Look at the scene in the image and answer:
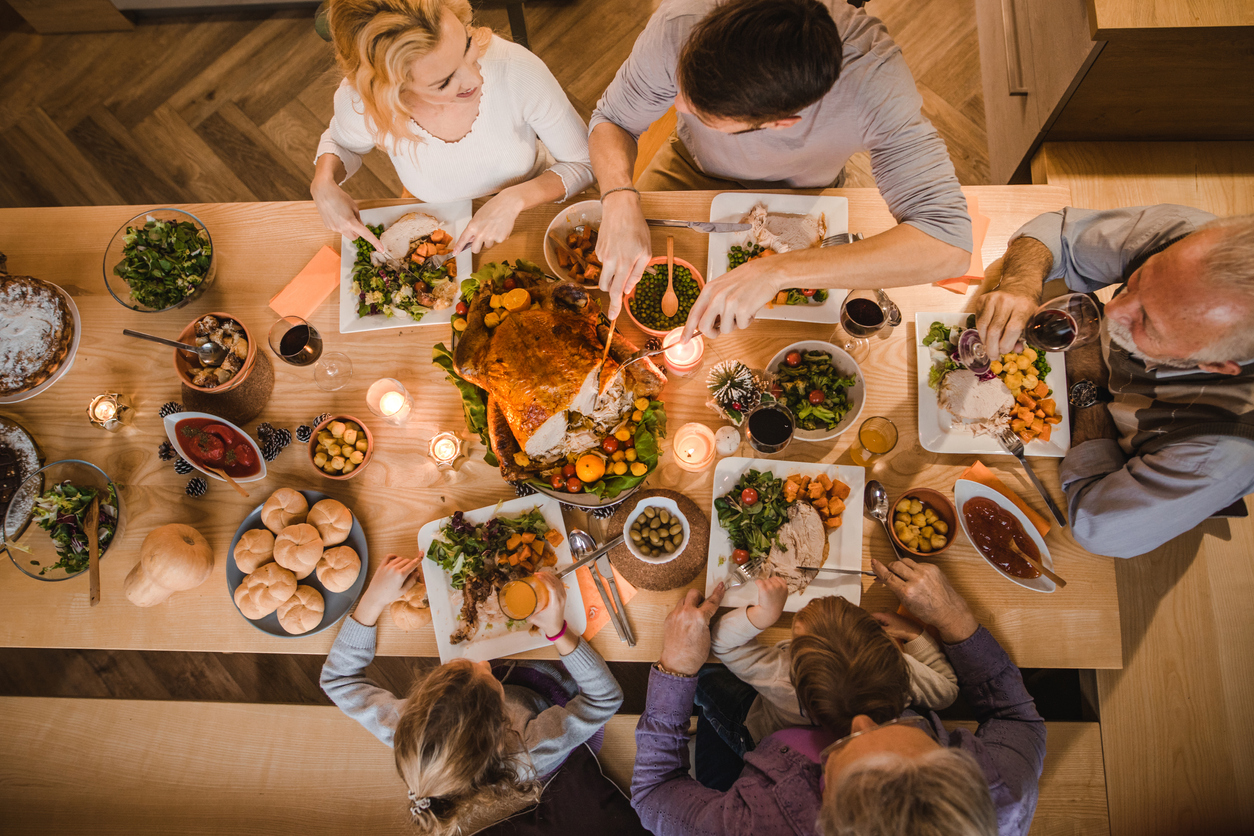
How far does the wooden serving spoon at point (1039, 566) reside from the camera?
1.64m

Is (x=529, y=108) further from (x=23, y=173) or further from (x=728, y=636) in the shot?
(x=23, y=173)

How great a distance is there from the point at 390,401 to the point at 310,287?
558 millimetres

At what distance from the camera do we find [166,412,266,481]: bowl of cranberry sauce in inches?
68.3

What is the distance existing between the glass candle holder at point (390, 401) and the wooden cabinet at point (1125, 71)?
9.33ft

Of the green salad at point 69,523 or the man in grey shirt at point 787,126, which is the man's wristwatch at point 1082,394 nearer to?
the man in grey shirt at point 787,126

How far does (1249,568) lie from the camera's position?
2.21 m

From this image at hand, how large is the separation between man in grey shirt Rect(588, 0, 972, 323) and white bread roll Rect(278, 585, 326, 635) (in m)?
1.35

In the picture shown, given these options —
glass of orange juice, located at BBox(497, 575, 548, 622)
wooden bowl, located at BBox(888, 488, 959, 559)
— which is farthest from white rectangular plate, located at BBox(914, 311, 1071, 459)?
glass of orange juice, located at BBox(497, 575, 548, 622)

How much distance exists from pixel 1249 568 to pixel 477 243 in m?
3.20

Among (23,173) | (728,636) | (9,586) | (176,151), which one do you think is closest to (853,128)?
(728,636)

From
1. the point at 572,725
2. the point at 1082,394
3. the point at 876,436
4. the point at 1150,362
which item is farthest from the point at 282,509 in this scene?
the point at 1150,362

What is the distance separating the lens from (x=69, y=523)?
184cm

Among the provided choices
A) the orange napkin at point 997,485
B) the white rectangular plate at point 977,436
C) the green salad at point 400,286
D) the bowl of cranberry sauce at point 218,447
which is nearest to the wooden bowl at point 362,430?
the bowl of cranberry sauce at point 218,447

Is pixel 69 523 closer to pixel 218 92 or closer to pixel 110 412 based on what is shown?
pixel 110 412
